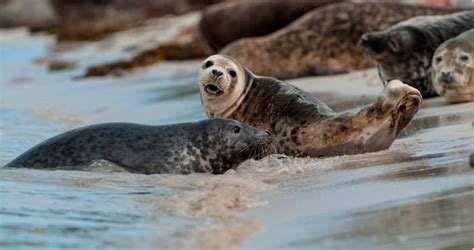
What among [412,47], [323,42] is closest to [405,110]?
[412,47]

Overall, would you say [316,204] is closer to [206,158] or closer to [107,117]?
[206,158]

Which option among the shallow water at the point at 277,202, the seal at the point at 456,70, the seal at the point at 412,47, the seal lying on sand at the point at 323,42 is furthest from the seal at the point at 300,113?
the seal lying on sand at the point at 323,42

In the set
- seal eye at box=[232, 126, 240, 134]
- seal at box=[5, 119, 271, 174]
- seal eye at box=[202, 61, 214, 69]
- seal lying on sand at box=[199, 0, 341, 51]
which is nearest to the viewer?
seal at box=[5, 119, 271, 174]

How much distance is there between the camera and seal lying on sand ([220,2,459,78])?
1177 centimetres

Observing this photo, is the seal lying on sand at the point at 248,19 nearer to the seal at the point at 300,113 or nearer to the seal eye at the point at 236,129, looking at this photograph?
the seal at the point at 300,113

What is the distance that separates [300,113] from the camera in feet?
22.0

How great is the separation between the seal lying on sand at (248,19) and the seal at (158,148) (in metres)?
8.06

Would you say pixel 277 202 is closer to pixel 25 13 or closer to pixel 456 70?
pixel 456 70

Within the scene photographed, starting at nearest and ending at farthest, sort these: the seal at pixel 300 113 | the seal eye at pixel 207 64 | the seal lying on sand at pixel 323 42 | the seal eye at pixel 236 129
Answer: the seal at pixel 300 113 → the seal eye at pixel 236 129 → the seal eye at pixel 207 64 → the seal lying on sand at pixel 323 42

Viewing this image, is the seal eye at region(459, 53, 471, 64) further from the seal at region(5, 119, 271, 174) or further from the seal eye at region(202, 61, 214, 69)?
the seal at region(5, 119, 271, 174)

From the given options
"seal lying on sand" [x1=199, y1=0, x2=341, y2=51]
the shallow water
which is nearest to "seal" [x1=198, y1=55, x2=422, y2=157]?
the shallow water

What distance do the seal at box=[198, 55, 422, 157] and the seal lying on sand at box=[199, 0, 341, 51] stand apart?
7.39 metres

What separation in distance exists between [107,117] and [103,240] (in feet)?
19.6

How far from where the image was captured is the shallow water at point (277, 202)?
419 cm
